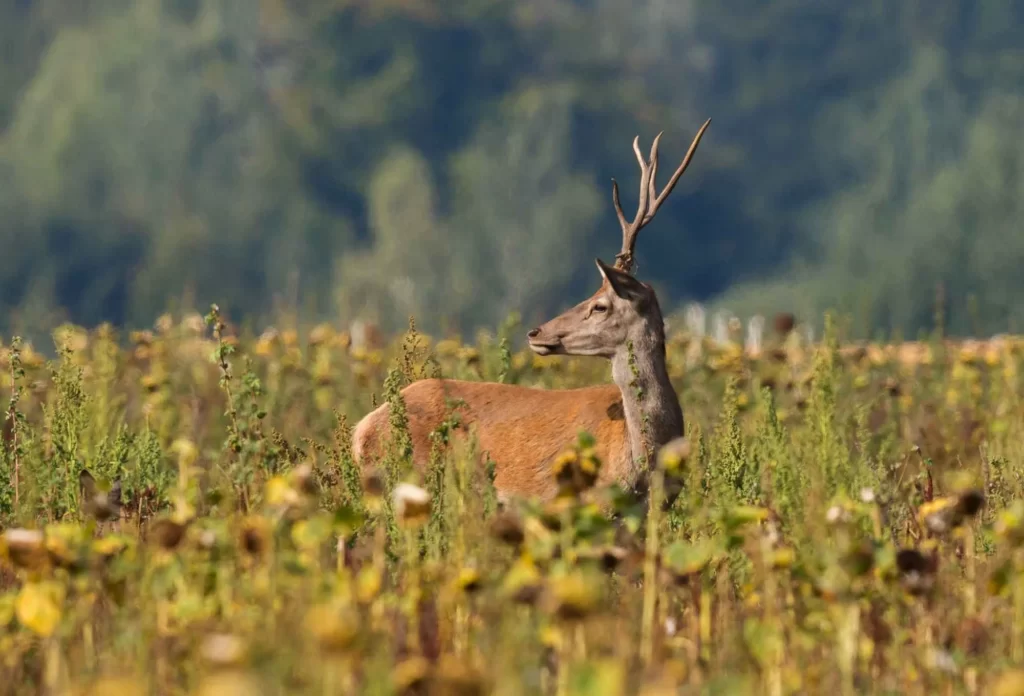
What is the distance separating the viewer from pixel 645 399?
796 cm

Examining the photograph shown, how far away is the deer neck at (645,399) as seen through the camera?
7632mm

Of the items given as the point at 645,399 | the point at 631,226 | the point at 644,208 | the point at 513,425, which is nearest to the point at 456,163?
the point at 644,208

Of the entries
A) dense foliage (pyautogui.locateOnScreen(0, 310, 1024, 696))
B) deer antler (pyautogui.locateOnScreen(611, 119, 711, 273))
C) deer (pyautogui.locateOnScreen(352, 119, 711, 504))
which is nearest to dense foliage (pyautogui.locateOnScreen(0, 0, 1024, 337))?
deer antler (pyautogui.locateOnScreen(611, 119, 711, 273))

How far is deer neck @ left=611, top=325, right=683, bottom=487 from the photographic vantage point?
7632mm

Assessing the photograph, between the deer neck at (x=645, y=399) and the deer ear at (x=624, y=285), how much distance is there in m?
0.15

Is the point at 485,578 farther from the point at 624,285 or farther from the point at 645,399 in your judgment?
the point at 624,285

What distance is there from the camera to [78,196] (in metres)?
59.3

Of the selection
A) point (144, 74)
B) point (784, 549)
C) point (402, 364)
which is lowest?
point (784, 549)

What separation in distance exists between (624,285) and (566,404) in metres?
0.59

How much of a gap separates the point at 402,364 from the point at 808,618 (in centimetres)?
317

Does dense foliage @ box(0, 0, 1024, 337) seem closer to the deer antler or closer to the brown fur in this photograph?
the deer antler

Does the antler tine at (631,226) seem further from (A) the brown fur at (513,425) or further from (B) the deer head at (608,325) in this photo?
(A) the brown fur at (513,425)

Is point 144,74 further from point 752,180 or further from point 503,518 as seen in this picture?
point 503,518

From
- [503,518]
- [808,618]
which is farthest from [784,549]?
[503,518]
